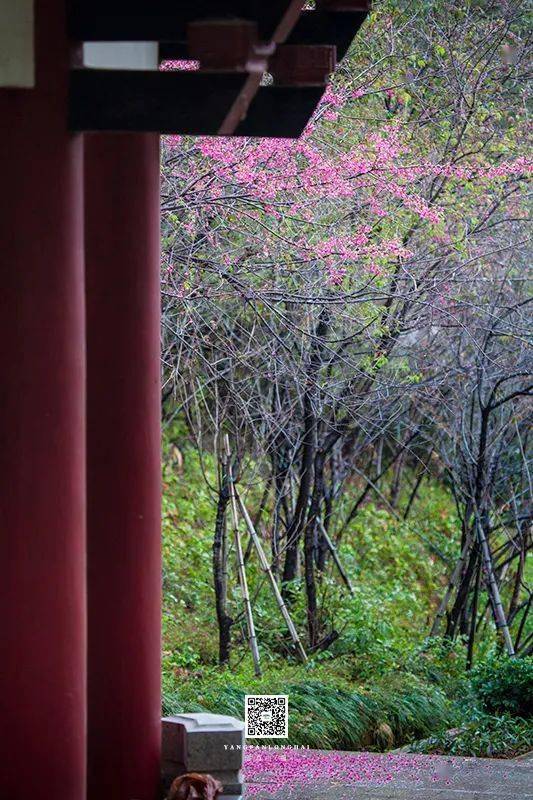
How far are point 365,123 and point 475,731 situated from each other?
396 centimetres

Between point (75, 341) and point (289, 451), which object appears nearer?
point (75, 341)

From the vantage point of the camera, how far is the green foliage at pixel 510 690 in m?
6.66

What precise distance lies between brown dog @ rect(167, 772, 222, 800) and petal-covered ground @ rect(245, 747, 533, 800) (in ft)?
2.78

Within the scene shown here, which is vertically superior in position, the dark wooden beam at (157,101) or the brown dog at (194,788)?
the dark wooden beam at (157,101)

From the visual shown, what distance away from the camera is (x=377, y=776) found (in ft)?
16.8

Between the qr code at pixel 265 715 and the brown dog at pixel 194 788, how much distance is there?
6.25 feet

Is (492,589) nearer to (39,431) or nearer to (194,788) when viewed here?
(194,788)

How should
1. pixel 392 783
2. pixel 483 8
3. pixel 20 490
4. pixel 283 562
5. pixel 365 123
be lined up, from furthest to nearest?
pixel 283 562 < pixel 483 8 < pixel 365 123 < pixel 392 783 < pixel 20 490

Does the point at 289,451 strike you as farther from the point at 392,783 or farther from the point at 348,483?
the point at 392,783

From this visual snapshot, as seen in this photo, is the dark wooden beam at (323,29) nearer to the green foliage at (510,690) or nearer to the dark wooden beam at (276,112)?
the dark wooden beam at (276,112)

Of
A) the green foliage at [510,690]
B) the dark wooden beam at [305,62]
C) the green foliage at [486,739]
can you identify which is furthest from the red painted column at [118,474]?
the green foliage at [510,690]

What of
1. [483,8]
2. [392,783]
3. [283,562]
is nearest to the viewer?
[392,783]

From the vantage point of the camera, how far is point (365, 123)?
7660mm

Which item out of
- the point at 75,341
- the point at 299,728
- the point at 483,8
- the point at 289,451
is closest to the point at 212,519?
the point at 289,451
